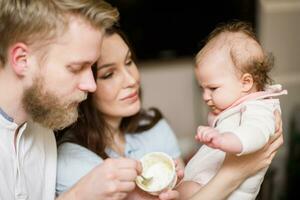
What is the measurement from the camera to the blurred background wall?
337 centimetres

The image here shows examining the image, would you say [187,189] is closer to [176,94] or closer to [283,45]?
[176,94]

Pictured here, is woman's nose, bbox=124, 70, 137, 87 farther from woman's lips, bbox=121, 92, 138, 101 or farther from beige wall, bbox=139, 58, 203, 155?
beige wall, bbox=139, 58, 203, 155

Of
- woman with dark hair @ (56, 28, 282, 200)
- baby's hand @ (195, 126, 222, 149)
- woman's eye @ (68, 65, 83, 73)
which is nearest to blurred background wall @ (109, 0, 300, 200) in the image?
woman with dark hair @ (56, 28, 282, 200)

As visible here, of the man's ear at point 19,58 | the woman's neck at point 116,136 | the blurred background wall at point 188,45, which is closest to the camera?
the man's ear at point 19,58

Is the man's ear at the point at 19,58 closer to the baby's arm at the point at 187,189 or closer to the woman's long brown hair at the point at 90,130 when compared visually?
the woman's long brown hair at the point at 90,130

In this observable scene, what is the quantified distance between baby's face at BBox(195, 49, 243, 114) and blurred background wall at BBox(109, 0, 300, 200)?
1.81 metres

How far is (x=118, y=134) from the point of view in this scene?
192 cm

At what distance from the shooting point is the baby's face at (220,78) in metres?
1.43

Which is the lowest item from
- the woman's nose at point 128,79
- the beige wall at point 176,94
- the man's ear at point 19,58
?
the beige wall at point 176,94

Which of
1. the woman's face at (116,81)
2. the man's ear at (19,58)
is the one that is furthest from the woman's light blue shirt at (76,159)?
the man's ear at (19,58)

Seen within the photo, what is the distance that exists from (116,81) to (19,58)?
482 millimetres

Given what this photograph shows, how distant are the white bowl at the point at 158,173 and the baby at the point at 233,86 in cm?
15

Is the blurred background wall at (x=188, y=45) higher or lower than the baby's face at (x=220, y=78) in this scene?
lower

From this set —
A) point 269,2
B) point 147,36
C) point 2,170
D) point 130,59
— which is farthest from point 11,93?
point 269,2
